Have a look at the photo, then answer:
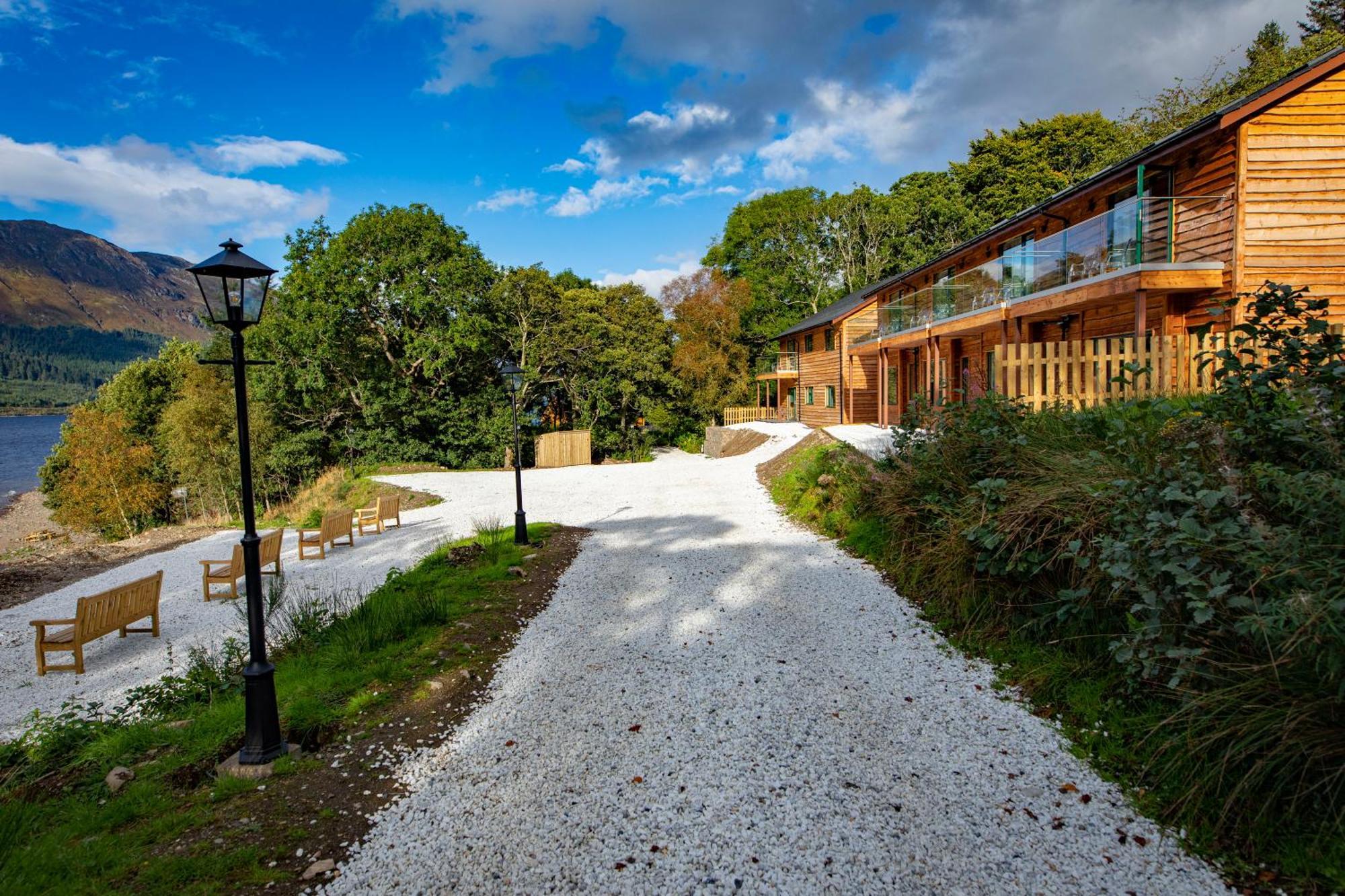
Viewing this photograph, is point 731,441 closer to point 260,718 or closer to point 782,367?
point 782,367

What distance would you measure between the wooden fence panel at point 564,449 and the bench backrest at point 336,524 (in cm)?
1375

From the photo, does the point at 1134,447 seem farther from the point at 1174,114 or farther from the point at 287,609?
the point at 1174,114

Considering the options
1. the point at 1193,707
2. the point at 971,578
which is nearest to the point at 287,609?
Result: the point at 971,578

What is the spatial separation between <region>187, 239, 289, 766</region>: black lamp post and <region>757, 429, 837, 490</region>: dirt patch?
12.1 m

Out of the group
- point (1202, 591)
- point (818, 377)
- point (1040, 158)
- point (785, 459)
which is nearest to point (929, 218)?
point (1040, 158)

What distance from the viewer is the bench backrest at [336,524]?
11.3 metres

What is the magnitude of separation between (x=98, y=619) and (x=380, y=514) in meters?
6.64

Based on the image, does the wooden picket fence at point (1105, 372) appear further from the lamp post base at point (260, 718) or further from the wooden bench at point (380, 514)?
the wooden bench at point (380, 514)

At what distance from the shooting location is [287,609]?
23.4 ft

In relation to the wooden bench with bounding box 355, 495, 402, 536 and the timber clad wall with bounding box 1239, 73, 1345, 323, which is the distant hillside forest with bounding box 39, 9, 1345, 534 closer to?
the wooden bench with bounding box 355, 495, 402, 536

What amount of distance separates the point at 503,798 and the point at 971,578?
4113 mm

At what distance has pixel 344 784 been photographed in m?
3.55

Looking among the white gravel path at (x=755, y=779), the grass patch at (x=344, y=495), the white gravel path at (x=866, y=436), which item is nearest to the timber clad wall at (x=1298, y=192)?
the white gravel path at (x=866, y=436)

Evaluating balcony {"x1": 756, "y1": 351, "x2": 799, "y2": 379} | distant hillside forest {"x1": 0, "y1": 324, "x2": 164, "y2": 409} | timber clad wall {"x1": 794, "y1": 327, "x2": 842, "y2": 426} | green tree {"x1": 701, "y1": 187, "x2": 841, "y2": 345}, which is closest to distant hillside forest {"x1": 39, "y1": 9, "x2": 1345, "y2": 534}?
balcony {"x1": 756, "y1": 351, "x2": 799, "y2": 379}
